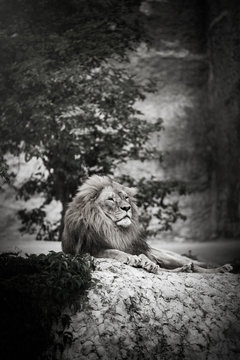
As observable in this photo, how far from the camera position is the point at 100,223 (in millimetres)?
4277

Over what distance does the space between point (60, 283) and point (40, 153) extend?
2.57 meters

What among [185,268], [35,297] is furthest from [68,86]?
[35,297]

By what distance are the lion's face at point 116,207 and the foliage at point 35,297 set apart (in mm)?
690

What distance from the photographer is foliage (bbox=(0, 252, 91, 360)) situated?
10.5 feet

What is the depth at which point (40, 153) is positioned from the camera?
575 cm

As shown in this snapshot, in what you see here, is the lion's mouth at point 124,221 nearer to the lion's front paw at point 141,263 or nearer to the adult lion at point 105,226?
the adult lion at point 105,226

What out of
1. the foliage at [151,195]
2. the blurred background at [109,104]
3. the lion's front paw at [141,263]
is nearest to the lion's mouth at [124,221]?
the lion's front paw at [141,263]

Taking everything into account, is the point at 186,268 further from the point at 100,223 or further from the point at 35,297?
the point at 35,297

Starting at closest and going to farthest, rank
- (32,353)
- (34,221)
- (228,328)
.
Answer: (32,353) < (228,328) < (34,221)

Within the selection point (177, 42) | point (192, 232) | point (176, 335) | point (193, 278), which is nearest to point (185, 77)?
point (177, 42)

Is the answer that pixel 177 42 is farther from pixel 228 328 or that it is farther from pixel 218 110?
pixel 228 328

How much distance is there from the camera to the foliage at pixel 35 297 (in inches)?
126

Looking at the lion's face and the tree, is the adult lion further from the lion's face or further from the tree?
the tree

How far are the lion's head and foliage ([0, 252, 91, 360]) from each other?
1.76ft
